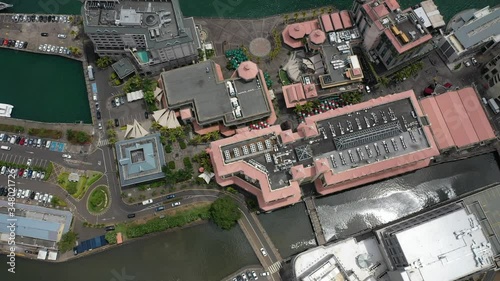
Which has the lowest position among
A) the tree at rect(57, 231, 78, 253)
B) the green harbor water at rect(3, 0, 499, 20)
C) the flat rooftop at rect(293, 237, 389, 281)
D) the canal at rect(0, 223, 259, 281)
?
the flat rooftop at rect(293, 237, 389, 281)

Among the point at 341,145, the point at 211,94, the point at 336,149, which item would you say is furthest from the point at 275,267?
the point at 211,94

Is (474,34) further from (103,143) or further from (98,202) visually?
(98,202)

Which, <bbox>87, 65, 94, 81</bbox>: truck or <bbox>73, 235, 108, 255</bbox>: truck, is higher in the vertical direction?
<bbox>87, 65, 94, 81</bbox>: truck

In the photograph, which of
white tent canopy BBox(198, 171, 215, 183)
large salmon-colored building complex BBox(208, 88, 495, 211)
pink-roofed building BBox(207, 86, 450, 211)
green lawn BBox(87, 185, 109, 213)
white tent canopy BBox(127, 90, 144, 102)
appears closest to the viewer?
pink-roofed building BBox(207, 86, 450, 211)

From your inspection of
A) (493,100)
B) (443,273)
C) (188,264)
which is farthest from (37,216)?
(493,100)

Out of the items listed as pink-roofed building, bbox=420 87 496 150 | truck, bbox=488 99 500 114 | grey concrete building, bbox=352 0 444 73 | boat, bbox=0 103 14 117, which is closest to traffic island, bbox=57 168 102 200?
boat, bbox=0 103 14 117

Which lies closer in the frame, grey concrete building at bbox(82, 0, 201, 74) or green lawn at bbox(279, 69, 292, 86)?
grey concrete building at bbox(82, 0, 201, 74)

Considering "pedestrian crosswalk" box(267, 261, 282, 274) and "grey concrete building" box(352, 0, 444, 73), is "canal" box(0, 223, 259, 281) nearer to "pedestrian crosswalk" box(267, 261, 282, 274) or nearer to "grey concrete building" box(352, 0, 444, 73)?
"pedestrian crosswalk" box(267, 261, 282, 274)

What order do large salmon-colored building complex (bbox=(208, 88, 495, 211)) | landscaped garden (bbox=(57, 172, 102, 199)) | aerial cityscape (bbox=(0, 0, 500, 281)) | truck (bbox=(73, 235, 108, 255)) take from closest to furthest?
1. large salmon-colored building complex (bbox=(208, 88, 495, 211))
2. aerial cityscape (bbox=(0, 0, 500, 281))
3. truck (bbox=(73, 235, 108, 255))
4. landscaped garden (bbox=(57, 172, 102, 199))
